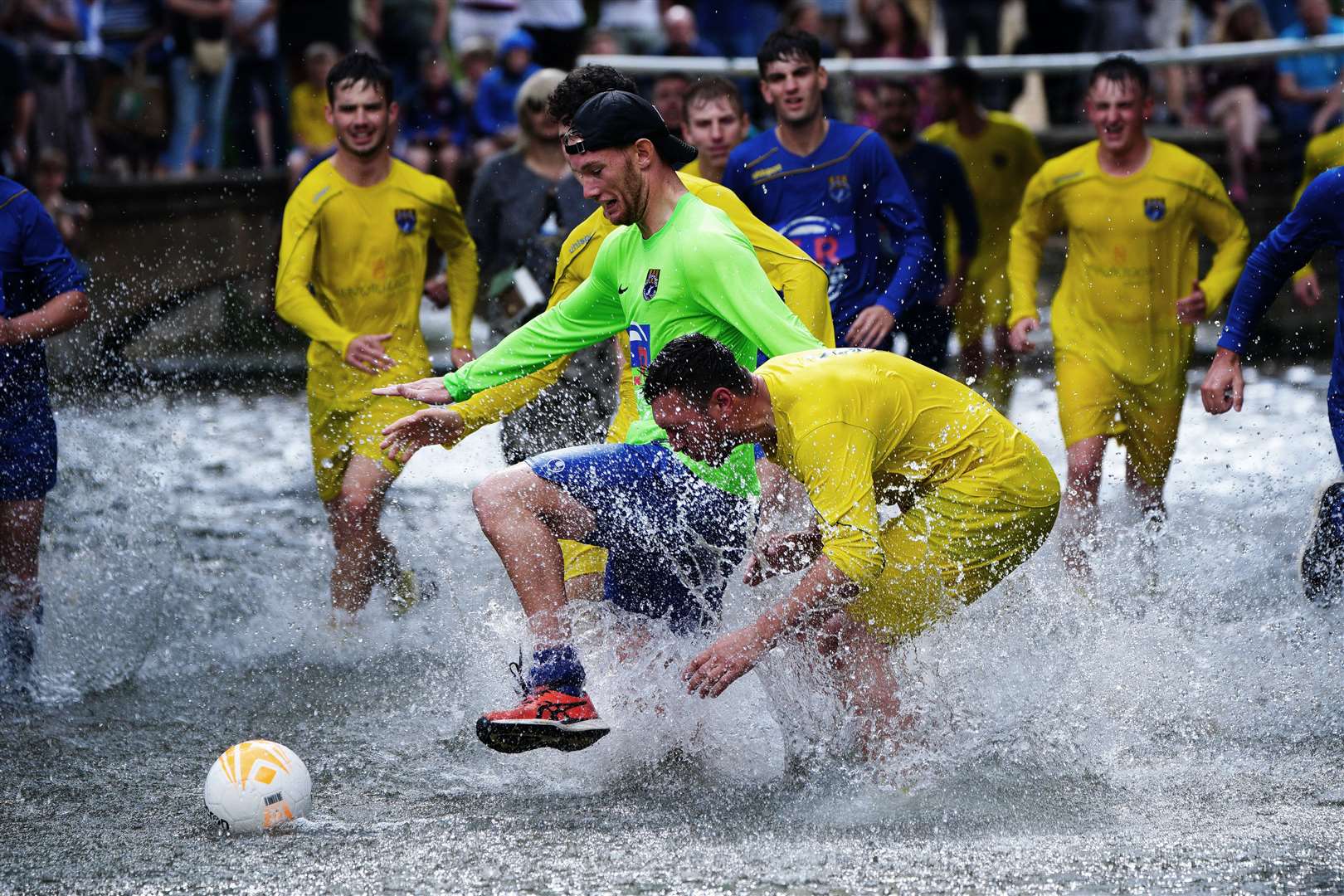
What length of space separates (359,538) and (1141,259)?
340 centimetres

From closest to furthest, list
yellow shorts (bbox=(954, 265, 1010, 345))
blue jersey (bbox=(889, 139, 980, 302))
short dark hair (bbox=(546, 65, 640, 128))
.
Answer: short dark hair (bbox=(546, 65, 640, 128)) < blue jersey (bbox=(889, 139, 980, 302)) < yellow shorts (bbox=(954, 265, 1010, 345))

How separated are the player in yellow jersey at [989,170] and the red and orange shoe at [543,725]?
5913mm

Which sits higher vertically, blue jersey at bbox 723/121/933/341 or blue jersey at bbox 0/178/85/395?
blue jersey at bbox 723/121/933/341

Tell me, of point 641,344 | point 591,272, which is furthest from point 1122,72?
point 641,344

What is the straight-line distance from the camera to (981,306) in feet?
35.7

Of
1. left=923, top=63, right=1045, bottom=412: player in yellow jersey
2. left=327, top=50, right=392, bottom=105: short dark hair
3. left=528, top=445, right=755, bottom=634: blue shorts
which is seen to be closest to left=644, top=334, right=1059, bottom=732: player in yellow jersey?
left=528, top=445, right=755, bottom=634: blue shorts

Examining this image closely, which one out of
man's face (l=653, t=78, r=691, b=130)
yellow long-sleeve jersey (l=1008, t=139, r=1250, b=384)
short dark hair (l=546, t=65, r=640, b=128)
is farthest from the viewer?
man's face (l=653, t=78, r=691, b=130)

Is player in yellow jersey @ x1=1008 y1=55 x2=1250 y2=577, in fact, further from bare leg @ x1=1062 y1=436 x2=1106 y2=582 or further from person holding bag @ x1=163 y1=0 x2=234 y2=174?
person holding bag @ x1=163 y1=0 x2=234 y2=174

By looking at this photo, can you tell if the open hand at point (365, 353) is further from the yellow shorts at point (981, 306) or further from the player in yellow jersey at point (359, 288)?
the yellow shorts at point (981, 306)

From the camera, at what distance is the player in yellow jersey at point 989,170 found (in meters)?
11.0

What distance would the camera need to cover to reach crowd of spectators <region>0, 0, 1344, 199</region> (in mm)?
13852

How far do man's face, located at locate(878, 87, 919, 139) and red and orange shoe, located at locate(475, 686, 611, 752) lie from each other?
211 inches

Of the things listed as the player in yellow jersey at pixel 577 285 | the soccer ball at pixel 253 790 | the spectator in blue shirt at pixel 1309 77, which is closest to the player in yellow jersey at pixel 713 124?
the player in yellow jersey at pixel 577 285

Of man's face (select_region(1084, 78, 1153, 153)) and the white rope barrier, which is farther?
the white rope barrier
